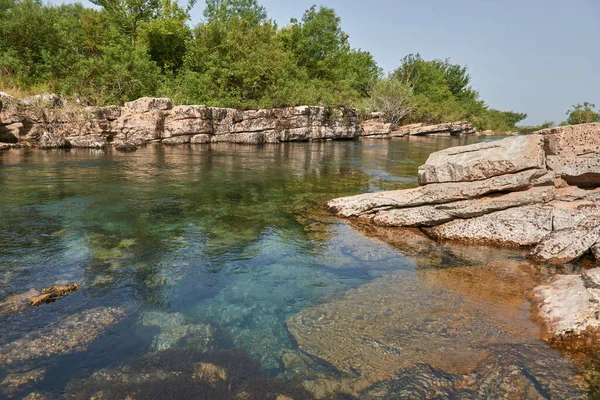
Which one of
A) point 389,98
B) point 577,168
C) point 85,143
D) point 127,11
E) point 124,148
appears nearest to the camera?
point 577,168

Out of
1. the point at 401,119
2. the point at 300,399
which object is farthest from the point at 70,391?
the point at 401,119

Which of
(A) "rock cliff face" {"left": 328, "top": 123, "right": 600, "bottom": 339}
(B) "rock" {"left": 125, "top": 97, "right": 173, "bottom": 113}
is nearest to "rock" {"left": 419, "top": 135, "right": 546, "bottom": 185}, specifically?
(A) "rock cliff face" {"left": 328, "top": 123, "right": 600, "bottom": 339}

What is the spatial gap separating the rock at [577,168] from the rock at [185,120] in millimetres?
27675

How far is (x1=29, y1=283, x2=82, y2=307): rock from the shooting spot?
5.29 metres

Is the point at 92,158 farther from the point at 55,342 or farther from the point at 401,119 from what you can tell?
the point at 401,119

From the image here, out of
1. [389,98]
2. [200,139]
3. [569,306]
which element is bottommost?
[569,306]

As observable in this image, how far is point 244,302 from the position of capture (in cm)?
560

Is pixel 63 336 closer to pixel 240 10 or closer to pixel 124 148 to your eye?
pixel 124 148

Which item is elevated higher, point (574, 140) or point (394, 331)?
point (574, 140)

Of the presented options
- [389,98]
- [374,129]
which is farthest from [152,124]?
[389,98]

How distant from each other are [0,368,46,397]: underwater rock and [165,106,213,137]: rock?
28814 millimetres

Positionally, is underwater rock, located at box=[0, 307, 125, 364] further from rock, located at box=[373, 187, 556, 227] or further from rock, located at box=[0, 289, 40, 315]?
rock, located at box=[373, 187, 556, 227]

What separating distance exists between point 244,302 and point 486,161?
6.98 metres

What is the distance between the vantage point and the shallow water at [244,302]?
3.97 metres
